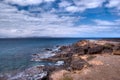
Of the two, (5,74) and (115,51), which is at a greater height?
(115,51)

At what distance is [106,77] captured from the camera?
73.7ft

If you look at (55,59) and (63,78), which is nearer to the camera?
(63,78)

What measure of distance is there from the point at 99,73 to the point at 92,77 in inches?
72.9

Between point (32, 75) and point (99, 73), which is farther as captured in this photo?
point (32, 75)

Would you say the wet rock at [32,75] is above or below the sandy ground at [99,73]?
below

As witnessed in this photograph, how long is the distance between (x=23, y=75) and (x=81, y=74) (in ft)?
36.1

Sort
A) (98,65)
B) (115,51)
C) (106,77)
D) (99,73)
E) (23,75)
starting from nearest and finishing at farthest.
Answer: (106,77) < (99,73) < (98,65) < (23,75) < (115,51)

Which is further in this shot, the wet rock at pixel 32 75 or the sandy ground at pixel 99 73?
the wet rock at pixel 32 75

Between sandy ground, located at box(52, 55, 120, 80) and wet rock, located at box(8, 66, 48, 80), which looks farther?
wet rock, located at box(8, 66, 48, 80)

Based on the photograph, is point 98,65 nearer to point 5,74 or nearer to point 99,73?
point 99,73

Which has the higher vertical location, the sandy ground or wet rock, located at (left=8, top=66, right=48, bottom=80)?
the sandy ground

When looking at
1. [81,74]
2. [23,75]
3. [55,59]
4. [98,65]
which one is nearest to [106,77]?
[81,74]

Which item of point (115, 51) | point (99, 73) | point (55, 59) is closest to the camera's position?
point (99, 73)

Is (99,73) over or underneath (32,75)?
over
